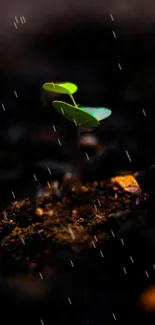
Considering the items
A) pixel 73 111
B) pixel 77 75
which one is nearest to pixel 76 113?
pixel 73 111

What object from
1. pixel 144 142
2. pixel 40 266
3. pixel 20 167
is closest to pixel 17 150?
pixel 20 167

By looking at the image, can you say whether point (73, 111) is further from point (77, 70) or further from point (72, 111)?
point (77, 70)

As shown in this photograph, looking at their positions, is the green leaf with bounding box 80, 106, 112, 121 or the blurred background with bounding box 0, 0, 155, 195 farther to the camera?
the blurred background with bounding box 0, 0, 155, 195

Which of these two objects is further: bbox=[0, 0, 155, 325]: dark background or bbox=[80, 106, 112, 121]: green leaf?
bbox=[0, 0, 155, 325]: dark background

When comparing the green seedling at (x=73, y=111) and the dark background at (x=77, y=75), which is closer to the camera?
the green seedling at (x=73, y=111)

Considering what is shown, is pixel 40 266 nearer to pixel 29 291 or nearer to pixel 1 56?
pixel 29 291

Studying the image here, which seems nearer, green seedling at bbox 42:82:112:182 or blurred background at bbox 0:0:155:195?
green seedling at bbox 42:82:112:182
